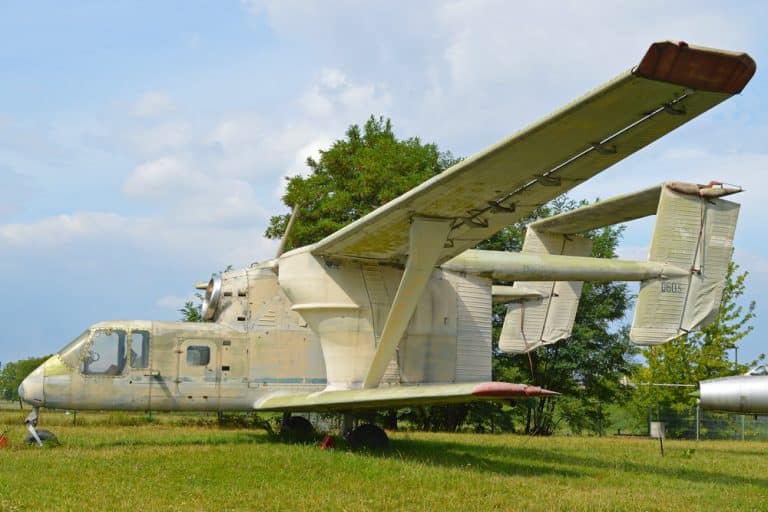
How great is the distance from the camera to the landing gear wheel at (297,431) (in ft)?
50.3

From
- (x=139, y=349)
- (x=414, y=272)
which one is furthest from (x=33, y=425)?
(x=414, y=272)

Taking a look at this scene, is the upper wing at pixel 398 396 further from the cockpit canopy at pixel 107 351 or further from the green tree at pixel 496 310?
the green tree at pixel 496 310

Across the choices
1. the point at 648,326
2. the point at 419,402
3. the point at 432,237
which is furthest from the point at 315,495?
the point at 648,326

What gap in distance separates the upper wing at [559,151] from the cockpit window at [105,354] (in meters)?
3.78

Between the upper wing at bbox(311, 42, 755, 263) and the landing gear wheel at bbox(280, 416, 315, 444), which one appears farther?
the landing gear wheel at bbox(280, 416, 315, 444)

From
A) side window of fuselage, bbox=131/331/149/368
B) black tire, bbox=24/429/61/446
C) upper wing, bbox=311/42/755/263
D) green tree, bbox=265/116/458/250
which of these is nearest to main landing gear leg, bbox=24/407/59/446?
black tire, bbox=24/429/61/446

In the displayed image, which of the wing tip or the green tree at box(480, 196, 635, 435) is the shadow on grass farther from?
the green tree at box(480, 196, 635, 435)

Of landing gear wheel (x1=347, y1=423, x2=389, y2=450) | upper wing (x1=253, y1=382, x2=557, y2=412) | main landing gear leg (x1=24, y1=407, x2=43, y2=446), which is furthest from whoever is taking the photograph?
landing gear wheel (x1=347, y1=423, x2=389, y2=450)

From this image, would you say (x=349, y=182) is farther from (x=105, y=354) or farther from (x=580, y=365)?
(x=105, y=354)

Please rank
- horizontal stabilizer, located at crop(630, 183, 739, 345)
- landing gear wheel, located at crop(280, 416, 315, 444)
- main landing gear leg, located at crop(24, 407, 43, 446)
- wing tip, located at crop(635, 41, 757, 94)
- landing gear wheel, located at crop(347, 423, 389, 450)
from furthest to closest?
1. landing gear wheel, located at crop(280, 416, 315, 444)
2. horizontal stabilizer, located at crop(630, 183, 739, 345)
3. landing gear wheel, located at crop(347, 423, 389, 450)
4. main landing gear leg, located at crop(24, 407, 43, 446)
5. wing tip, located at crop(635, 41, 757, 94)

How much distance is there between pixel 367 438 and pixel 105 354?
4706 millimetres

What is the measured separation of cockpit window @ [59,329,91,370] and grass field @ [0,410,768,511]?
54.3 inches

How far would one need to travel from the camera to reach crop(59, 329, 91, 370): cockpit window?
13164 millimetres

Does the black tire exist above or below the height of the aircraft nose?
below
